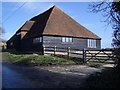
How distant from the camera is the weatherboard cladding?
42438 mm

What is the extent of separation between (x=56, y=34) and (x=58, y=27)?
2.06m

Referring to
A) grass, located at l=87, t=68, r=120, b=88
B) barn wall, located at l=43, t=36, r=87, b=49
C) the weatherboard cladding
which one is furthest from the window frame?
grass, located at l=87, t=68, r=120, b=88

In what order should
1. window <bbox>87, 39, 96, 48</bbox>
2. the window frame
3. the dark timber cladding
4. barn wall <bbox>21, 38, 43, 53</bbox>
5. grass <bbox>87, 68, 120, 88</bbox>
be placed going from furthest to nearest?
window <bbox>87, 39, 96, 48</bbox>, the window frame, barn wall <bbox>21, 38, 43, 53</bbox>, the dark timber cladding, grass <bbox>87, 68, 120, 88</bbox>

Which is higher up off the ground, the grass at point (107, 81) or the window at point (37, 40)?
the window at point (37, 40)

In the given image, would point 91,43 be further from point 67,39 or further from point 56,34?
point 56,34

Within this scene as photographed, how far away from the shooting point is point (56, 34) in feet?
139

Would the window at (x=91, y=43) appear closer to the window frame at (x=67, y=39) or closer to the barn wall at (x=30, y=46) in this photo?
the window frame at (x=67, y=39)

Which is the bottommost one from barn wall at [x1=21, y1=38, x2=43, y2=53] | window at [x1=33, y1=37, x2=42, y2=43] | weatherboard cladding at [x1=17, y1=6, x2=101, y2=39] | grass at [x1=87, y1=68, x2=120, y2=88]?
grass at [x1=87, y1=68, x2=120, y2=88]

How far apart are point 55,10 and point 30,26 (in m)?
6.70

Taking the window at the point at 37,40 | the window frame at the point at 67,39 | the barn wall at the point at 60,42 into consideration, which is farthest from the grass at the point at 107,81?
the window frame at the point at 67,39

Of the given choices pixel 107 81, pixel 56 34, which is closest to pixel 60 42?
pixel 56 34

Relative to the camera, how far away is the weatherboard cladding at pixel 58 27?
42438 mm

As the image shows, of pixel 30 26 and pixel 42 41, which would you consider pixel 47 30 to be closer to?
pixel 42 41

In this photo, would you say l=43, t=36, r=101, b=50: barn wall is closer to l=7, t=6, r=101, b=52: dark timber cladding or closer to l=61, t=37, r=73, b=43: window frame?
l=7, t=6, r=101, b=52: dark timber cladding
